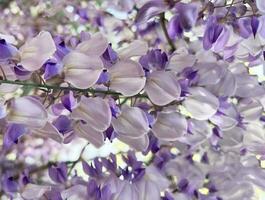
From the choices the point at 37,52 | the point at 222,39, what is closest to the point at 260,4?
the point at 222,39

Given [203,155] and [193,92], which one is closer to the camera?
[193,92]

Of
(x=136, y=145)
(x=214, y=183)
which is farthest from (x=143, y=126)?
(x=214, y=183)

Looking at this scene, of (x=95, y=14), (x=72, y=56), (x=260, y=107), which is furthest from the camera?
(x=95, y=14)

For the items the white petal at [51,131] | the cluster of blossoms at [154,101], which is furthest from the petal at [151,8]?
the white petal at [51,131]

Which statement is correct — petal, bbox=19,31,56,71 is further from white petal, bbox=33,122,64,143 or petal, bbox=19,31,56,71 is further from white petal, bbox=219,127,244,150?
white petal, bbox=219,127,244,150

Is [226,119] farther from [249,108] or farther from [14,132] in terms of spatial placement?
[14,132]

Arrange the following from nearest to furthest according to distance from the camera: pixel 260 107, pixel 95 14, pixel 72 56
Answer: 1. pixel 72 56
2. pixel 260 107
3. pixel 95 14

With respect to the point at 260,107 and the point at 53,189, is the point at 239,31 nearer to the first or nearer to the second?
the point at 260,107
